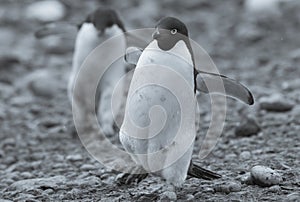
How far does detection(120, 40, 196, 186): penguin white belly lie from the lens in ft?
9.43

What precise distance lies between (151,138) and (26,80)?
2954 mm

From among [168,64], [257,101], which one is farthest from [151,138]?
[257,101]

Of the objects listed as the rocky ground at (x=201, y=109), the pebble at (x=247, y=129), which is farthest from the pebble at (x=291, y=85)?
the pebble at (x=247, y=129)

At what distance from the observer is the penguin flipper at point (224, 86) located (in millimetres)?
2949

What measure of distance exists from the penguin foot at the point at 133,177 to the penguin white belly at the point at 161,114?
178 millimetres

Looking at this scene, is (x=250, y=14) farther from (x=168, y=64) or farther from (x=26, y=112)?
(x=168, y=64)

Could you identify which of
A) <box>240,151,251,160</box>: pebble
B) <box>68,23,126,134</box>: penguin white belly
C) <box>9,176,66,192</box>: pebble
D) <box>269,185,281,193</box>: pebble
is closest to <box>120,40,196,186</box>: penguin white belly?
<box>269,185,281,193</box>: pebble

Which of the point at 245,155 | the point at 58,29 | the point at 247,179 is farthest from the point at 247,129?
the point at 58,29

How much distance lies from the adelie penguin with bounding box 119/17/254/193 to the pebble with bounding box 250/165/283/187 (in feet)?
1.01

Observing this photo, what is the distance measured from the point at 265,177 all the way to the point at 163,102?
22.7 inches

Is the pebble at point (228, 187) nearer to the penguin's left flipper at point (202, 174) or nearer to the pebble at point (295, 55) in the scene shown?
the penguin's left flipper at point (202, 174)

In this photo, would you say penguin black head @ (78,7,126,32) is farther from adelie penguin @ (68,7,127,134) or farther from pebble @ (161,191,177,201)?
pebble @ (161,191,177,201)

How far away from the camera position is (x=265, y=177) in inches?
116

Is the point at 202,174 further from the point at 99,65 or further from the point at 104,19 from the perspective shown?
the point at 104,19
